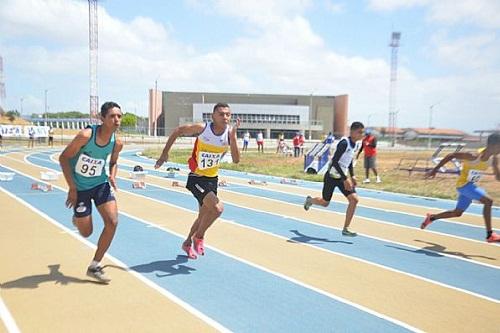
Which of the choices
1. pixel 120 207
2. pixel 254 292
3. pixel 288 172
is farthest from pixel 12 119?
pixel 254 292

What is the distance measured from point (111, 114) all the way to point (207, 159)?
1440 mm

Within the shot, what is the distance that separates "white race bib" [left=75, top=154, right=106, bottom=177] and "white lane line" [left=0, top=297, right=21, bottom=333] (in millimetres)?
1513

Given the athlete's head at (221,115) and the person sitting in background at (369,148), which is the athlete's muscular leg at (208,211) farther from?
the person sitting in background at (369,148)

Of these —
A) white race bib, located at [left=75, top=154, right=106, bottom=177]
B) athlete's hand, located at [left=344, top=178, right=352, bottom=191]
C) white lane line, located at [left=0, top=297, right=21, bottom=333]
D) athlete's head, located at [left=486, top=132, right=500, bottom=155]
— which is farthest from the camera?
athlete's hand, located at [left=344, top=178, right=352, bottom=191]

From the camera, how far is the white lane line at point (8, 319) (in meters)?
3.80


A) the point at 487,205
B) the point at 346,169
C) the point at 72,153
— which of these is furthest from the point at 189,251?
the point at 487,205

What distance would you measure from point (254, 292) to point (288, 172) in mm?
16065

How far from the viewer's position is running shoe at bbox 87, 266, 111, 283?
5016 millimetres

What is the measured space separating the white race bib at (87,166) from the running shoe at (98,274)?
1052 mm

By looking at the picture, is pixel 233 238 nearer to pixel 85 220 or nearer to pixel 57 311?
pixel 85 220

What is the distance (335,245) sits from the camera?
7172 millimetres

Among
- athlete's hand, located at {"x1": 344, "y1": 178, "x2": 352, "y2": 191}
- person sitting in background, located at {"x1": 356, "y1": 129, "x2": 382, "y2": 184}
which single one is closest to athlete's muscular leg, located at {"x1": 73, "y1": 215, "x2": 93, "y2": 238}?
athlete's hand, located at {"x1": 344, "y1": 178, "x2": 352, "y2": 191}

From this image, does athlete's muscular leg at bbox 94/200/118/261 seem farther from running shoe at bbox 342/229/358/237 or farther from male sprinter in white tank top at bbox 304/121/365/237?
running shoe at bbox 342/229/358/237

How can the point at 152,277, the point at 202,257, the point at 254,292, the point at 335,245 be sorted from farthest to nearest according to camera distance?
the point at 335,245
the point at 202,257
the point at 152,277
the point at 254,292
